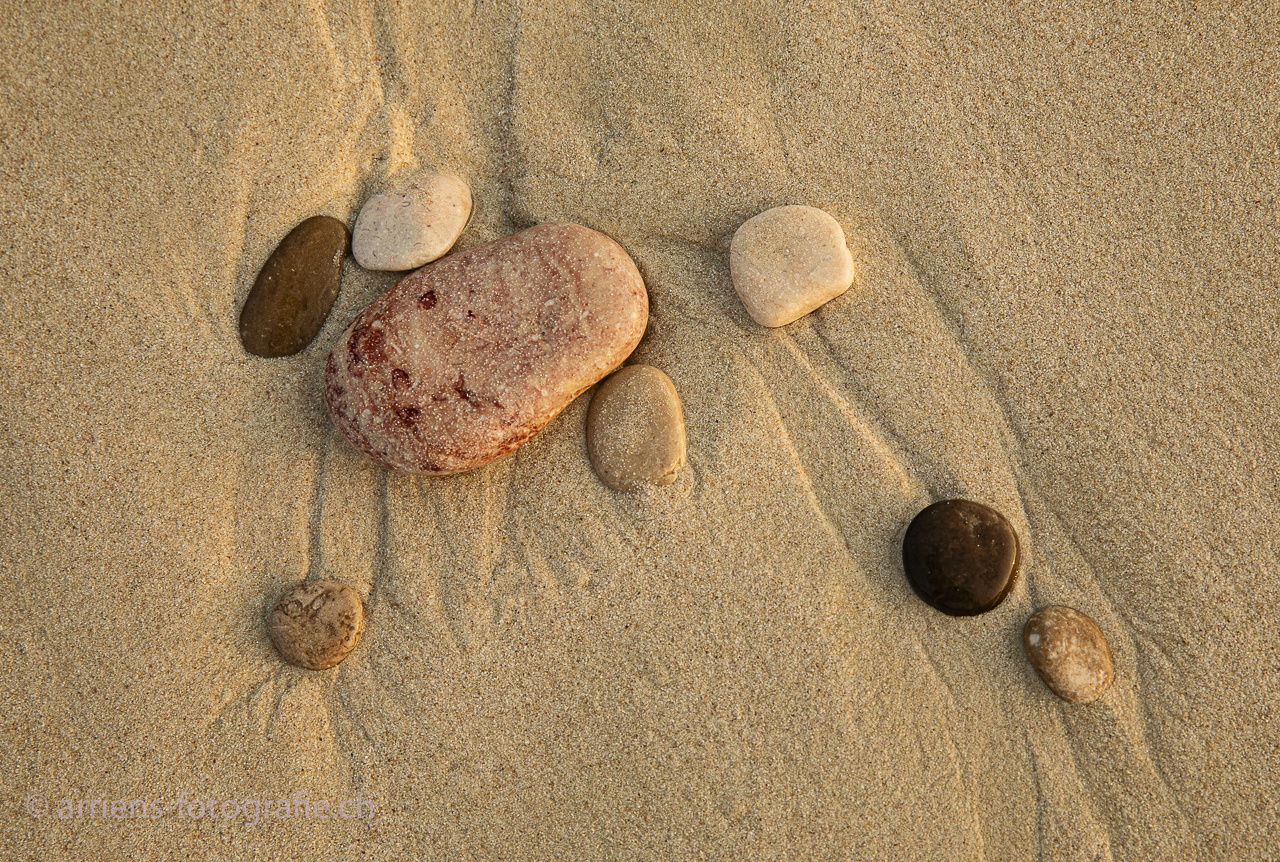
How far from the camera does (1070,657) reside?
2.12m

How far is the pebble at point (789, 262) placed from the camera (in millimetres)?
2221

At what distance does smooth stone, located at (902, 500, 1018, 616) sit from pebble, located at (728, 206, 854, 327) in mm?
761

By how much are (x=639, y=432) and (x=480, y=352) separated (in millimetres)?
535

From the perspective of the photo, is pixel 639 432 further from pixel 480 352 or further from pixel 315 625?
pixel 315 625

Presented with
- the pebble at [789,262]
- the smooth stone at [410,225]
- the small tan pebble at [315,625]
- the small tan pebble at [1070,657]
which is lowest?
the small tan pebble at [315,625]

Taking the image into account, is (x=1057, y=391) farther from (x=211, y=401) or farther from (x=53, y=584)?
(x=53, y=584)

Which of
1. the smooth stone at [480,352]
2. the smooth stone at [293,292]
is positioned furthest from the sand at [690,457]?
the smooth stone at [480,352]

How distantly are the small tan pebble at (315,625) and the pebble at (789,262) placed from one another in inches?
62.1

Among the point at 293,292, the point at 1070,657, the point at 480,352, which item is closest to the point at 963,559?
the point at 1070,657

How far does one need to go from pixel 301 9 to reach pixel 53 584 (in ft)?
6.52

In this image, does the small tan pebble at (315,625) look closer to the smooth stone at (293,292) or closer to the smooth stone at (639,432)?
the smooth stone at (293,292)

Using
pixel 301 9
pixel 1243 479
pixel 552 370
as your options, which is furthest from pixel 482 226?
pixel 1243 479

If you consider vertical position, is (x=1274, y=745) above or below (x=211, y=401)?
above

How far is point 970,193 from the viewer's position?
2.30 metres
